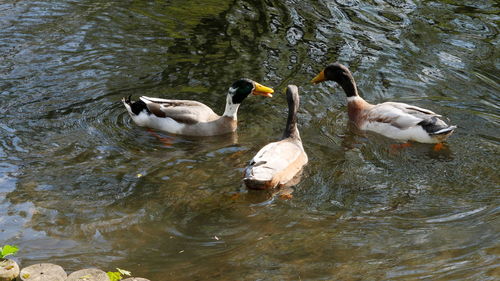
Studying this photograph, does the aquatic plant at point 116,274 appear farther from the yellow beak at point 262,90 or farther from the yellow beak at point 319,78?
the yellow beak at point 319,78

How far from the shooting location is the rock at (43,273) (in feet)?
16.2

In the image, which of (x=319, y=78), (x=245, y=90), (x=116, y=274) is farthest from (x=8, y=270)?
(x=319, y=78)

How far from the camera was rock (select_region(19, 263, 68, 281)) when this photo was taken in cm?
494

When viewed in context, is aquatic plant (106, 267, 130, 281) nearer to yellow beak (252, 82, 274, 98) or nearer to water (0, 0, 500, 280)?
water (0, 0, 500, 280)

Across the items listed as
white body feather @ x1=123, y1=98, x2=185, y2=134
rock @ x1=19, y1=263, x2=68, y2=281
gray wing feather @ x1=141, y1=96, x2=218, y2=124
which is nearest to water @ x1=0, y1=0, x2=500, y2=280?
white body feather @ x1=123, y1=98, x2=185, y2=134

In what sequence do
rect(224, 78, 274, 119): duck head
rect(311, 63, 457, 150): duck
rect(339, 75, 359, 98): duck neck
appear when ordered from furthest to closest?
1. rect(339, 75, 359, 98): duck neck
2. rect(224, 78, 274, 119): duck head
3. rect(311, 63, 457, 150): duck

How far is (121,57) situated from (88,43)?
2.58ft

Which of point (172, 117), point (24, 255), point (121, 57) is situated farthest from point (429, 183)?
point (121, 57)

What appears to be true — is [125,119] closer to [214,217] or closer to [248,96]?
[248,96]

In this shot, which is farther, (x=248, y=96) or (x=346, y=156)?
(x=248, y=96)

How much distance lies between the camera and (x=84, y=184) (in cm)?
728

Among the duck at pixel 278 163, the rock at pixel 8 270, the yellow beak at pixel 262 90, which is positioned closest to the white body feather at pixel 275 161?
the duck at pixel 278 163

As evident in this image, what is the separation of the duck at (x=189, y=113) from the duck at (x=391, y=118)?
114 centimetres

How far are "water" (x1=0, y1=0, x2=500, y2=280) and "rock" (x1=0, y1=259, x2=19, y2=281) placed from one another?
2.06 feet
